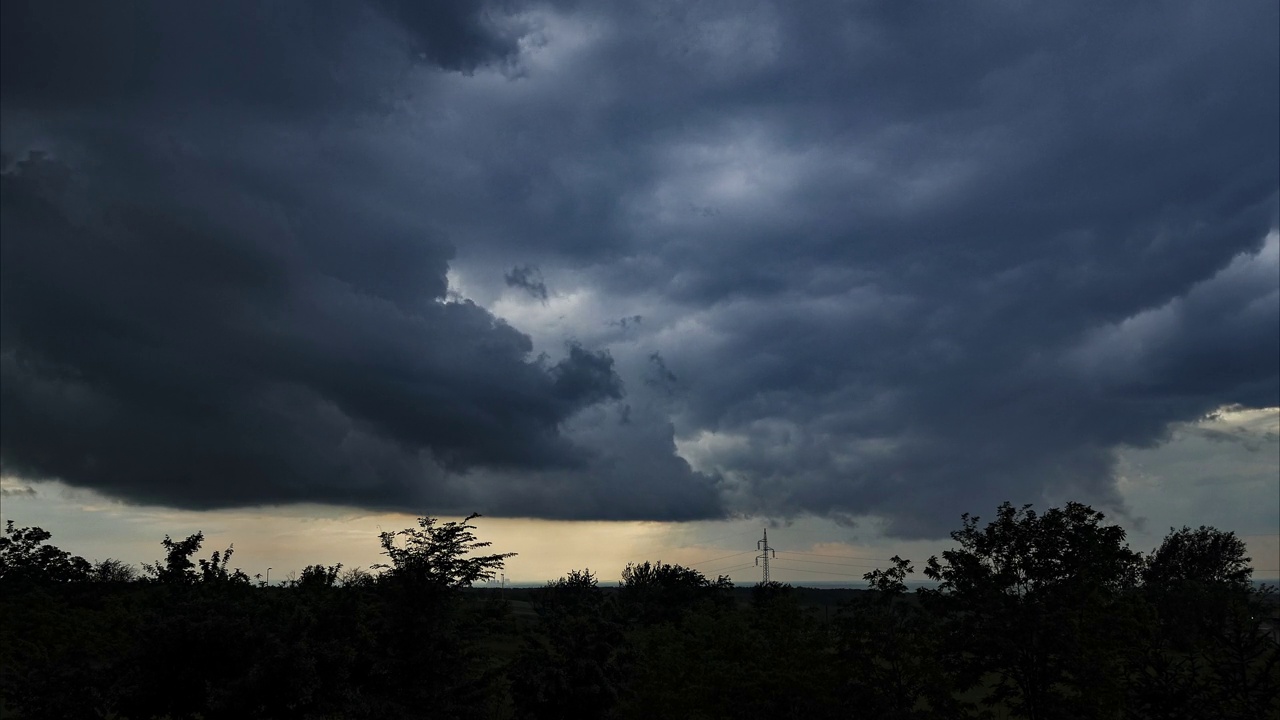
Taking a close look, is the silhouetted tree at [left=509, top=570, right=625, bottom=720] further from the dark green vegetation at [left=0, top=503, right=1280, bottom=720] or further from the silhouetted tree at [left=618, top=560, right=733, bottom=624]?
the silhouetted tree at [left=618, top=560, right=733, bottom=624]

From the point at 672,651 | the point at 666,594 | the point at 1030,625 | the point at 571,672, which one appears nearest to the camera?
the point at 1030,625

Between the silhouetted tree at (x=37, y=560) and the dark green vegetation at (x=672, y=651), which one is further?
the silhouetted tree at (x=37, y=560)

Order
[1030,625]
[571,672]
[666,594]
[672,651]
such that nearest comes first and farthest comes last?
[1030,625], [672,651], [571,672], [666,594]

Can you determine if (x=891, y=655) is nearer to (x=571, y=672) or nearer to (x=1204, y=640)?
(x=1204, y=640)

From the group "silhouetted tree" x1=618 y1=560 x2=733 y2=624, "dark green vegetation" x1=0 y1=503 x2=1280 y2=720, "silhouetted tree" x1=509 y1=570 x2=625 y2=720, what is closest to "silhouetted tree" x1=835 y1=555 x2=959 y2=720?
"dark green vegetation" x1=0 y1=503 x2=1280 y2=720

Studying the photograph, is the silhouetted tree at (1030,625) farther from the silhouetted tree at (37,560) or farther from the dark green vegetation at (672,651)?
the silhouetted tree at (37,560)

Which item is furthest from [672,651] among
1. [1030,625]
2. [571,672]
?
[1030,625]

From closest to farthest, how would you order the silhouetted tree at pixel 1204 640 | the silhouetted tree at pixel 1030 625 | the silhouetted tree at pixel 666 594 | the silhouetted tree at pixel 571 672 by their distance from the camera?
the silhouetted tree at pixel 1204 640 → the silhouetted tree at pixel 1030 625 → the silhouetted tree at pixel 571 672 → the silhouetted tree at pixel 666 594

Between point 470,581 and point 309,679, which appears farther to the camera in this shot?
point 470,581

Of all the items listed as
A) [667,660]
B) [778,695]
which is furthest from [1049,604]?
[667,660]

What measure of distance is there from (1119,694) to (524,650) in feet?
89.5

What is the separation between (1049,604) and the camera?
3033cm

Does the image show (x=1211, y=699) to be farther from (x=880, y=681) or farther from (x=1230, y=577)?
(x=1230, y=577)

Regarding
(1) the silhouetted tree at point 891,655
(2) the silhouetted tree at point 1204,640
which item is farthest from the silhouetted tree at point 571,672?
(2) the silhouetted tree at point 1204,640
